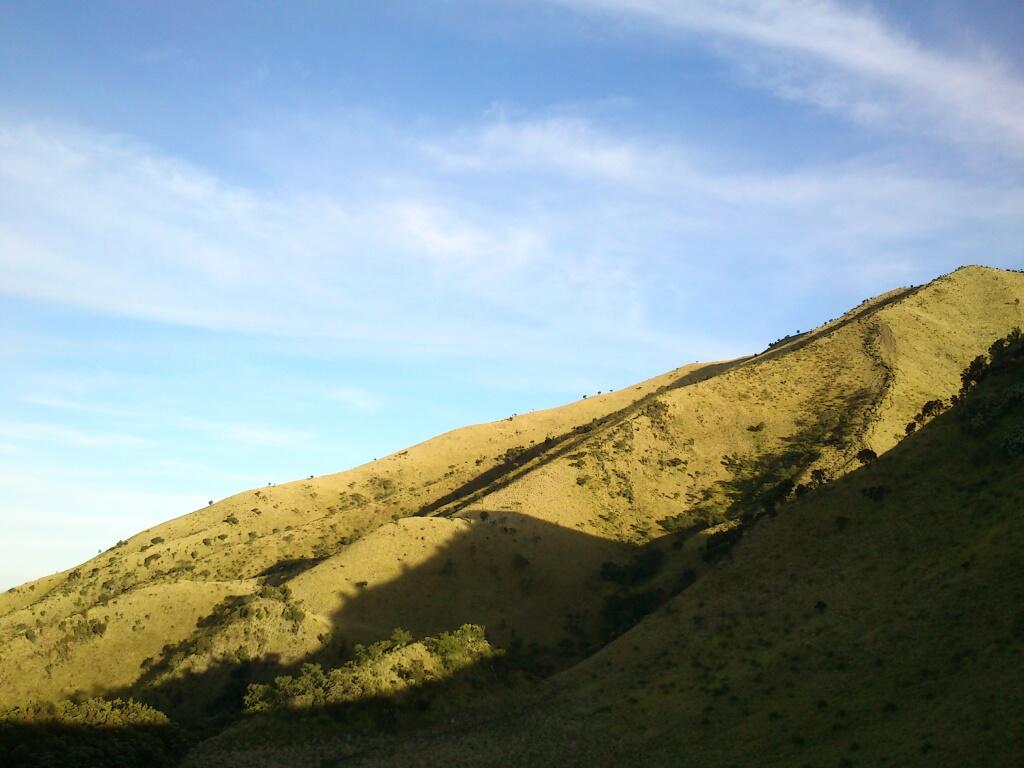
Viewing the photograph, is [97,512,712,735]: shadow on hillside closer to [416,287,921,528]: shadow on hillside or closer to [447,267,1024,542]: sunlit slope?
[447,267,1024,542]: sunlit slope

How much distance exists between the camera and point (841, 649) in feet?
105

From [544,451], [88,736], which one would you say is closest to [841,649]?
[88,736]

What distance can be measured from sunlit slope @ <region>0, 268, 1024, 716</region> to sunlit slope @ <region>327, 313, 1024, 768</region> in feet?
51.5

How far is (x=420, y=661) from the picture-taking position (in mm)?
40125

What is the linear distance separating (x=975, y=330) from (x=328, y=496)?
8839cm

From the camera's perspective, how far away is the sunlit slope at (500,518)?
5581cm

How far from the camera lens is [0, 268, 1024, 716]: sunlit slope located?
55.8m

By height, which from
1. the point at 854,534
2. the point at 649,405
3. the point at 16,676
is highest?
the point at 649,405

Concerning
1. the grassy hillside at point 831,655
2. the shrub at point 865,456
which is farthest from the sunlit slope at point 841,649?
the shrub at point 865,456

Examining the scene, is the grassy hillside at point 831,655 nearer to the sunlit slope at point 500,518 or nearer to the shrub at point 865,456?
the sunlit slope at point 500,518

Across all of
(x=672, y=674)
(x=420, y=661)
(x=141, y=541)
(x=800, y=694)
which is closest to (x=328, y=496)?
(x=141, y=541)

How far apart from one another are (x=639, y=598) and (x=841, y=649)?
88.9 ft

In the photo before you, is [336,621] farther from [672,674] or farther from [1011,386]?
[1011,386]

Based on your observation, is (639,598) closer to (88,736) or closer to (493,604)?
(493,604)
